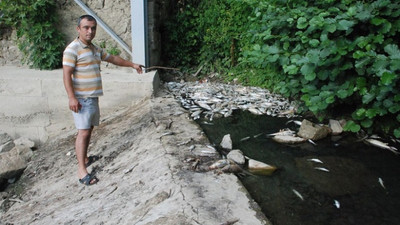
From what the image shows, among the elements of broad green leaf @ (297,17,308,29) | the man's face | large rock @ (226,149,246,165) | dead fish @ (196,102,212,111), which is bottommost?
large rock @ (226,149,246,165)

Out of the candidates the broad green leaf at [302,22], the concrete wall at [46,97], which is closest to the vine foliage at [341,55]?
the broad green leaf at [302,22]

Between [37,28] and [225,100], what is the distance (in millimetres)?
3768

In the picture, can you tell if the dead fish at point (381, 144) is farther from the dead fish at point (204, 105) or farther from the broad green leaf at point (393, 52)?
the dead fish at point (204, 105)

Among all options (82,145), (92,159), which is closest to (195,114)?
(92,159)

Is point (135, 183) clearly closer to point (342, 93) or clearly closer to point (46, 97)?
point (342, 93)

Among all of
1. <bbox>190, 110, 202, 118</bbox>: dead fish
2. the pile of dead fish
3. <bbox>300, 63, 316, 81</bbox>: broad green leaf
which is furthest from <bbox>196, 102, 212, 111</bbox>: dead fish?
<bbox>300, 63, 316, 81</bbox>: broad green leaf

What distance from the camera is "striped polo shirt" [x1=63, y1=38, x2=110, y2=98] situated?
3.54 metres

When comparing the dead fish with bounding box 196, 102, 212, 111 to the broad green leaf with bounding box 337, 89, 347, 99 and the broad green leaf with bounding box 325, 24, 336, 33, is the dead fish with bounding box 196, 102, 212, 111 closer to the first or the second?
the broad green leaf with bounding box 337, 89, 347, 99

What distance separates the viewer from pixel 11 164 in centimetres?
538

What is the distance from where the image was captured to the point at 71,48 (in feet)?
11.6

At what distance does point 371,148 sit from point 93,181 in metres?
3.52

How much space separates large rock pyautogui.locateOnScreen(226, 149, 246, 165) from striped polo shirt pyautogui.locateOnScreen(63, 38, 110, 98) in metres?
1.69

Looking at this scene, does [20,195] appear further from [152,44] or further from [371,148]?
[371,148]

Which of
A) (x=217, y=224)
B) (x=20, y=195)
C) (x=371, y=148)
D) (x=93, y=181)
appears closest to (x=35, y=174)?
(x=20, y=195)
